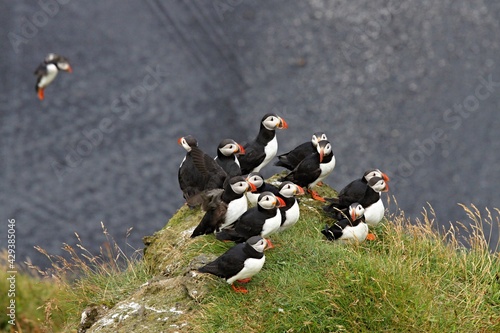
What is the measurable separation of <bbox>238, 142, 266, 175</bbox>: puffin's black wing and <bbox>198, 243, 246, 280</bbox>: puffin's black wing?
2.54 metres

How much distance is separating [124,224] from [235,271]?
14.9 metres

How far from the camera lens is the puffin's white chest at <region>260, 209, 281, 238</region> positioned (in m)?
7.69

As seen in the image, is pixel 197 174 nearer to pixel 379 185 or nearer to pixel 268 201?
pixel 268 201

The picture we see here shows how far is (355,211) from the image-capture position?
26.8 feet

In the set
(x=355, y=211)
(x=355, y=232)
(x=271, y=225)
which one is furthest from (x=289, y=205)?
(x=355, y=232)

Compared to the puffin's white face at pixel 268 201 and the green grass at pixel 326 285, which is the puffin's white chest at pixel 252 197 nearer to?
the green grass at pixel 326 285

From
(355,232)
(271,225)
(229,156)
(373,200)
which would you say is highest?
(229,156)

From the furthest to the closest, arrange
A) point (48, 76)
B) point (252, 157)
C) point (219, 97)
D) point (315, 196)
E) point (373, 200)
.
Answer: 1. point (219, 97)
2. point (48, 76)
3. point (252, 157)
4. point (315, 196)
5. point (373, 200)

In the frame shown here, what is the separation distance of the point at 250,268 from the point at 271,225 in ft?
2.38

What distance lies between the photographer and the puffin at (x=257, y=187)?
27.2ft

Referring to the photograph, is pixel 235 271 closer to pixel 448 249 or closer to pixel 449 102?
pixel 448 249

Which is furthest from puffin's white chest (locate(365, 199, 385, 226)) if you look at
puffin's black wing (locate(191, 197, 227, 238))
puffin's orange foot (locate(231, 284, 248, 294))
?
puffin's orange foot (locate(231, 284, 248, 294))

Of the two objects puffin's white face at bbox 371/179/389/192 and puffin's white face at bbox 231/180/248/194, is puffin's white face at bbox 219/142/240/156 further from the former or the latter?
puffin's white face at bbox 371/179/389/192

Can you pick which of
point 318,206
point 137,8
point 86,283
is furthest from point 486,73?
point 86,283
